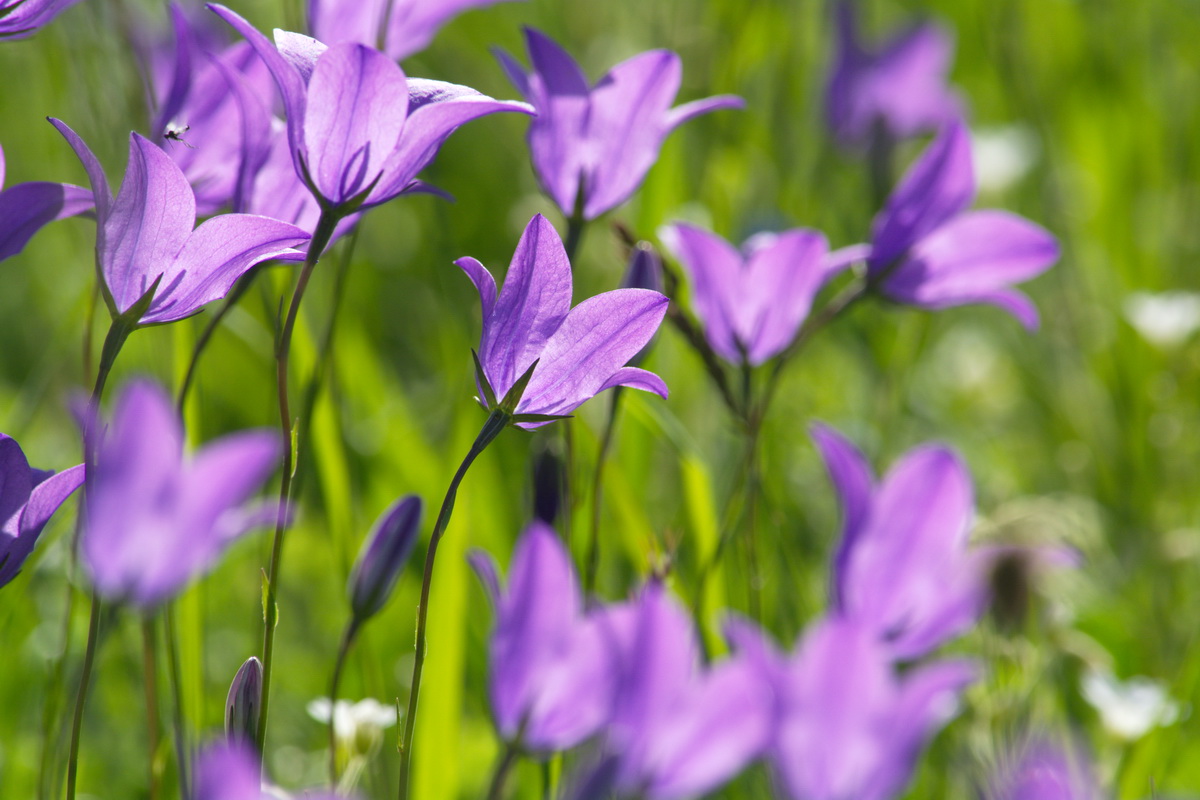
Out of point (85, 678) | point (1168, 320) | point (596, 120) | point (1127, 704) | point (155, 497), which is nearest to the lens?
point (155, 497)

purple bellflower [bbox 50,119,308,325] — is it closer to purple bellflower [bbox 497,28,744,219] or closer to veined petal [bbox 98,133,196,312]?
veined petal [bbox 98,133,196,312]

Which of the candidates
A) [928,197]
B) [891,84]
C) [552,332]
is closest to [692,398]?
[928,197]

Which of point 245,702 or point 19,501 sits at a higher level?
point 19,501

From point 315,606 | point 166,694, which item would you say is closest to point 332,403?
point 166,694

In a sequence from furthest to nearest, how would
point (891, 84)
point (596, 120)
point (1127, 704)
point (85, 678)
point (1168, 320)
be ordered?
point (891, 84)
point (1168, 320)
point (1127, 704)
point (596, 120)
point (85, 678)

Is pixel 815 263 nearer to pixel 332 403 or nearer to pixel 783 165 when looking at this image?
pixel 332 403

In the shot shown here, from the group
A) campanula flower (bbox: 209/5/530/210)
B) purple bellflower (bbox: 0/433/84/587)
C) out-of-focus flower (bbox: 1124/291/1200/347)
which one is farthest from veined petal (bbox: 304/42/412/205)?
out-of-focus flower (bbox: 1124/291/1200/347)

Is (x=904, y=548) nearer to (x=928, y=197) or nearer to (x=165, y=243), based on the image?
(x=928, y=197)

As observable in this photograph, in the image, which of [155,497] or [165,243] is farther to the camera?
[165,243]
